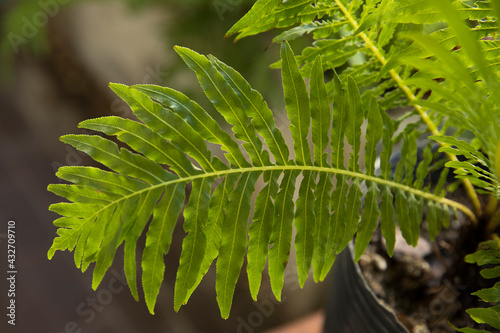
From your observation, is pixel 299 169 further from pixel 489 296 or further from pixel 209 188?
pixel 489 296

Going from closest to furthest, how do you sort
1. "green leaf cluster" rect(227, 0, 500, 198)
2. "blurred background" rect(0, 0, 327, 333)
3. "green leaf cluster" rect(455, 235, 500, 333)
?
"green leaf cluster" rect(227, 0, 500, 198), "green leaf cluster" rect(455, 235, 500, 333), "blurred background" rect(0, 0, 327, 333)

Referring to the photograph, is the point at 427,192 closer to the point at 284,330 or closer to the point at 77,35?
the point at 284,330

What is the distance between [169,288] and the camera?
4.84ft

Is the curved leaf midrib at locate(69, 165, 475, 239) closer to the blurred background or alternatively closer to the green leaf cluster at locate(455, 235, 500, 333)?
the green leaf cluster at locate(455, 235, 500, 333)

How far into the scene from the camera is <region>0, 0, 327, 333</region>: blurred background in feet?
4.71

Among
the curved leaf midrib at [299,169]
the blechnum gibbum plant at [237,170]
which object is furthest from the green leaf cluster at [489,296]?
the curved leaf midrib at [299,169]

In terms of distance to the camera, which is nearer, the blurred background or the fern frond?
the fern frond

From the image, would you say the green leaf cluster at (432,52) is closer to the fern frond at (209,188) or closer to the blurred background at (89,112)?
the fern frond at (209,188)

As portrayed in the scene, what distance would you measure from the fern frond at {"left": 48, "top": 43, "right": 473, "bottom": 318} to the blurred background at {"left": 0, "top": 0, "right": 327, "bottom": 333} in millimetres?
637

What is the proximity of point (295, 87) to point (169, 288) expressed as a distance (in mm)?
1090

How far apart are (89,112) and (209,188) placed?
145 centimetres

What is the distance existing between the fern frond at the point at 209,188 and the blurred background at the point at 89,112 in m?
0.64

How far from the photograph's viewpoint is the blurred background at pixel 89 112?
1436 millimetres

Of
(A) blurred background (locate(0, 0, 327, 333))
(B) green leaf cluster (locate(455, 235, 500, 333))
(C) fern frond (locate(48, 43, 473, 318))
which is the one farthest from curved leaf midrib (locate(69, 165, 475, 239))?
(A) blurred background (locate(0, 0, 327, 333))
